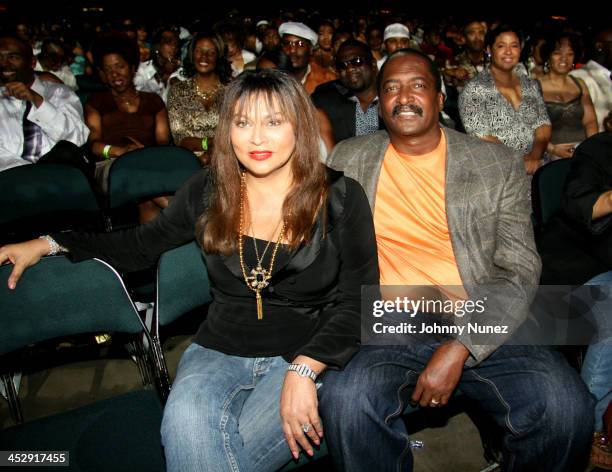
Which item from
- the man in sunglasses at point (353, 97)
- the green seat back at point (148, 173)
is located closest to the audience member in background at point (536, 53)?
the man in sunglasses at point (353, 97)

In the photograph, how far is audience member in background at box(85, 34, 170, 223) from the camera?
379 centimetres

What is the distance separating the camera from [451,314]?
1813mm

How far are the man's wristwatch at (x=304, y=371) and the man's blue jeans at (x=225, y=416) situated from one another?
0.08 m

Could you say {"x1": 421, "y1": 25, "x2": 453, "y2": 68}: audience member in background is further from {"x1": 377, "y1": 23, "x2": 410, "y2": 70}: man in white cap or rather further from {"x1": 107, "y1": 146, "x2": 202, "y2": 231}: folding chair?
{"x1": 107, "y1": 146, "x2": 202, "y2": 231}: folding chair

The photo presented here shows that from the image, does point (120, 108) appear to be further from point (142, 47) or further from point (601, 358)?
point (142, 47)

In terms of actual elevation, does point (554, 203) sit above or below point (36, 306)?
above

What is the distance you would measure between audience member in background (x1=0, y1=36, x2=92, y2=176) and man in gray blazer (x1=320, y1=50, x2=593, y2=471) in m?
2.28

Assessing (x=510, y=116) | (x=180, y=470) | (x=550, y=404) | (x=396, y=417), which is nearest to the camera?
(x=180, y=470)

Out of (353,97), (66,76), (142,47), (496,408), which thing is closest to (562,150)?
(353,97)

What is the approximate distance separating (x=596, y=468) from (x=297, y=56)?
160 inches

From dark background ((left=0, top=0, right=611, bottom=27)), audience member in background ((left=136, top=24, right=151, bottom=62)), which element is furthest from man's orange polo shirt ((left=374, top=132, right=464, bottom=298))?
dark background ((left=0, top=0, right=611, bottom=27))

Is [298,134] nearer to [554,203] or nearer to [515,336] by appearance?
[515,336]

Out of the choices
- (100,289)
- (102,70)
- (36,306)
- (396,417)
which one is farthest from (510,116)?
(102,70)

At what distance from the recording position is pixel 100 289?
1699mm
